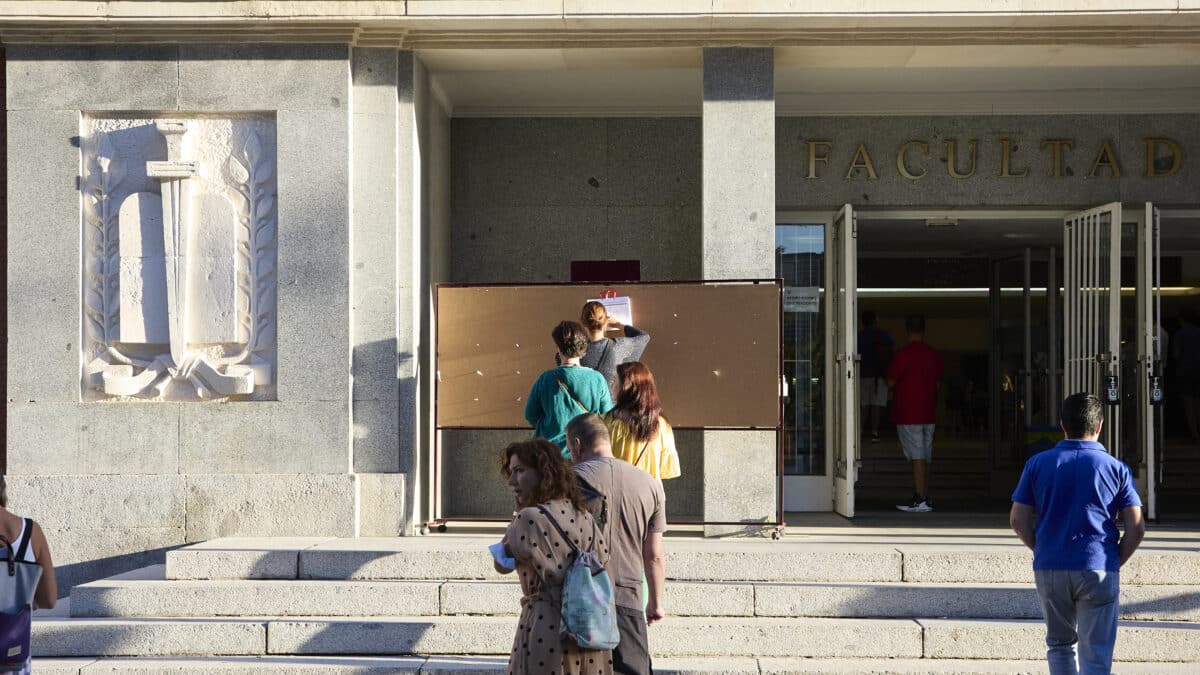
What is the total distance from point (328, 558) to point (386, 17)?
150 inches

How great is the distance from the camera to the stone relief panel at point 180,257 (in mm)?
10031

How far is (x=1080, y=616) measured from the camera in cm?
593

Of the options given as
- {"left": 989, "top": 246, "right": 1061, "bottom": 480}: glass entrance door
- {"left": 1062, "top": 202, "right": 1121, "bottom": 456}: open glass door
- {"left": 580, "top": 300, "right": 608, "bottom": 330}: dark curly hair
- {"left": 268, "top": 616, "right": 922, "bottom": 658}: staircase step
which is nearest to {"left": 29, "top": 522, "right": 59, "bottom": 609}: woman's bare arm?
{"left": 268, "top": 616, "right": 922, "bottom": 658}: staircase step

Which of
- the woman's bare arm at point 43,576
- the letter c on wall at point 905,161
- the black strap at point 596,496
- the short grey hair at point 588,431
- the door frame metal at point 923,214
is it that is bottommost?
the woman's bare arm at point 43,576

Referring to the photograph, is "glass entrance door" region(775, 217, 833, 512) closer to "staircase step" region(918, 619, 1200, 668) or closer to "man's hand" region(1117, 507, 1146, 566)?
"staircase step" region(918, 619, 1200, 668)

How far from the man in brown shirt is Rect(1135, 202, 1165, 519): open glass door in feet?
23.2

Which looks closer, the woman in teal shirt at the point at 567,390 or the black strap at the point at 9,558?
the black strap at the point at 9,558

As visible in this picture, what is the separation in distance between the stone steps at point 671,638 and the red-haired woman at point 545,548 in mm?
2775

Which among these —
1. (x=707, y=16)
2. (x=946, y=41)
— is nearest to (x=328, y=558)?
(x=707, y=16)

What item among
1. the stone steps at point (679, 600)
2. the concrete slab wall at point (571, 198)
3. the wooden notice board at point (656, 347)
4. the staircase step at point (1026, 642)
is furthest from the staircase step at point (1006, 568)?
the concrete slab wall at point (571, 198)

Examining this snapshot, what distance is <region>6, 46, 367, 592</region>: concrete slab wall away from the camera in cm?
995

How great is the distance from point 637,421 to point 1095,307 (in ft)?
19.4

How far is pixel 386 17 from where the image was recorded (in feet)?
32.3

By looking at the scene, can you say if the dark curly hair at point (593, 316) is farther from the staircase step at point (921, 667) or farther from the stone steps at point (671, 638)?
the staircase step at point (921, 667)
